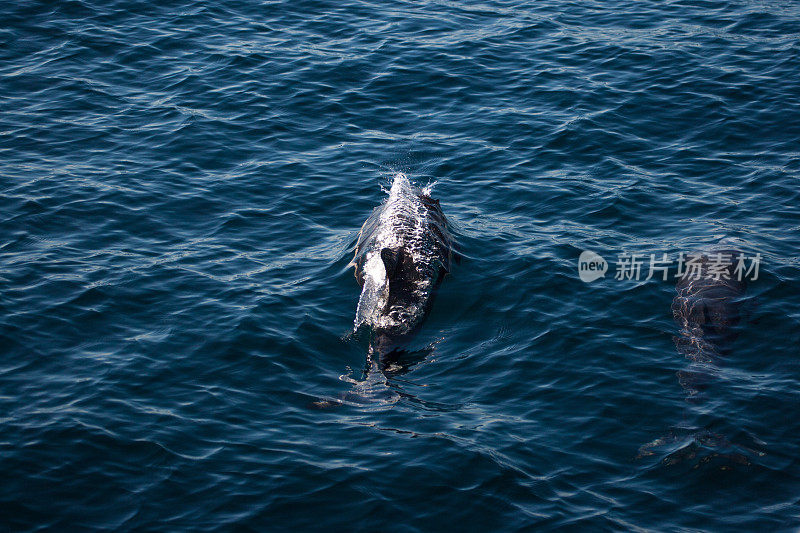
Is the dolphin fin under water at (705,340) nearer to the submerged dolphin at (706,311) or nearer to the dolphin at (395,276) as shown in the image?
the submerged dolphin at (706,311)

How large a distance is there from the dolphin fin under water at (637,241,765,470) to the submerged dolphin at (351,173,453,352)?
3.82m

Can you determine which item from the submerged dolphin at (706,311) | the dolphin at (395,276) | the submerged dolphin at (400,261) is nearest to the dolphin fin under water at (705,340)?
the submerged dolphin at (706,311)

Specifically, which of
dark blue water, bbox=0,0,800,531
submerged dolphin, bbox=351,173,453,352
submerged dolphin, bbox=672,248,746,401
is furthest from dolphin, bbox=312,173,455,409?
submerged dolphin, bbox=672,248,746,401

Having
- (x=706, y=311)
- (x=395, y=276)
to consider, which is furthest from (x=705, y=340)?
(x=395, y=276)

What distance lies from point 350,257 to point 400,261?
48.3 inches

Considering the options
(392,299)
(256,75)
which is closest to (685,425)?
(392,299)

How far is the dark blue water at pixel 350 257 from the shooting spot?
9.19 metres

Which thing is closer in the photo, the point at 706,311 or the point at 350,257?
the point at 706,311

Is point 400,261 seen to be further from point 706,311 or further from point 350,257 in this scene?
point 706,311

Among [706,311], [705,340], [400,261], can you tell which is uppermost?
[400,261]

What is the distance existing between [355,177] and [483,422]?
24.7 ft

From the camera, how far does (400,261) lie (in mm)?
12875

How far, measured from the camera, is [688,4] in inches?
921

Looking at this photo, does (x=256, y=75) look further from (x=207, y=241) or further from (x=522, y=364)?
(x=522, y=364)
